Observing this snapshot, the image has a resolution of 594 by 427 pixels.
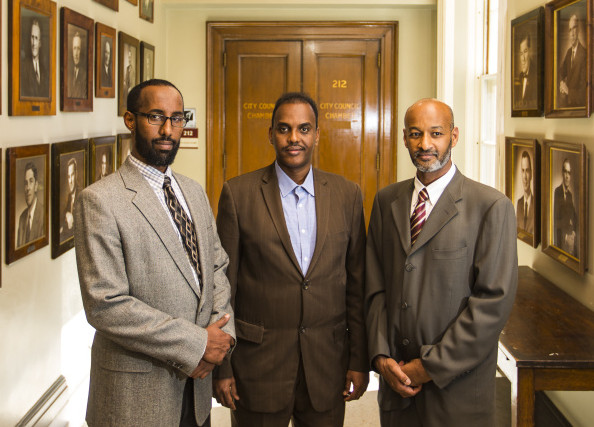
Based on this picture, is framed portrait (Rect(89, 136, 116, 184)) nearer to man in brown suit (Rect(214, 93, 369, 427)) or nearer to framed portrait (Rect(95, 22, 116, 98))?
framed portrait (Rect(95, 22, 116, 98))

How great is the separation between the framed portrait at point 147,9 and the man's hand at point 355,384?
3273 mm

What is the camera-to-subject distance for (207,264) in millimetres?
2150

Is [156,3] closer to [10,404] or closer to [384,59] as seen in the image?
[384,59]

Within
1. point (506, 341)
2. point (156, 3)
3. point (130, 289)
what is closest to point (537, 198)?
point (506, 341)

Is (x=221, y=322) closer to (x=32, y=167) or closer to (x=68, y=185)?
(x=32, y=167)

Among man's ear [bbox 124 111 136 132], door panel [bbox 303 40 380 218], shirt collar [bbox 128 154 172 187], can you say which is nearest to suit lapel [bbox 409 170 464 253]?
shirt collar [bbox 128 154 172 187]

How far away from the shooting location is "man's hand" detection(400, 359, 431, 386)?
2078 mm

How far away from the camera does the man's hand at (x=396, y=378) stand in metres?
2.11

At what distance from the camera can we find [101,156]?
377 cm

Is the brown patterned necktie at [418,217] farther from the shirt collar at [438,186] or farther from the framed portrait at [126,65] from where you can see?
the framed portrait at [126,65]

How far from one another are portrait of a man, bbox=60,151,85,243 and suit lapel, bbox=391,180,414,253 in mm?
1725

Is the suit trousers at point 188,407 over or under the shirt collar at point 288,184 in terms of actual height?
under

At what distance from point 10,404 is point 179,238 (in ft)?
4.07

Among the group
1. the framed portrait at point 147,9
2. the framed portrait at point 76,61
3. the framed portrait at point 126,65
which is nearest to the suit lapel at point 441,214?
the framed portrait at point 76,61
